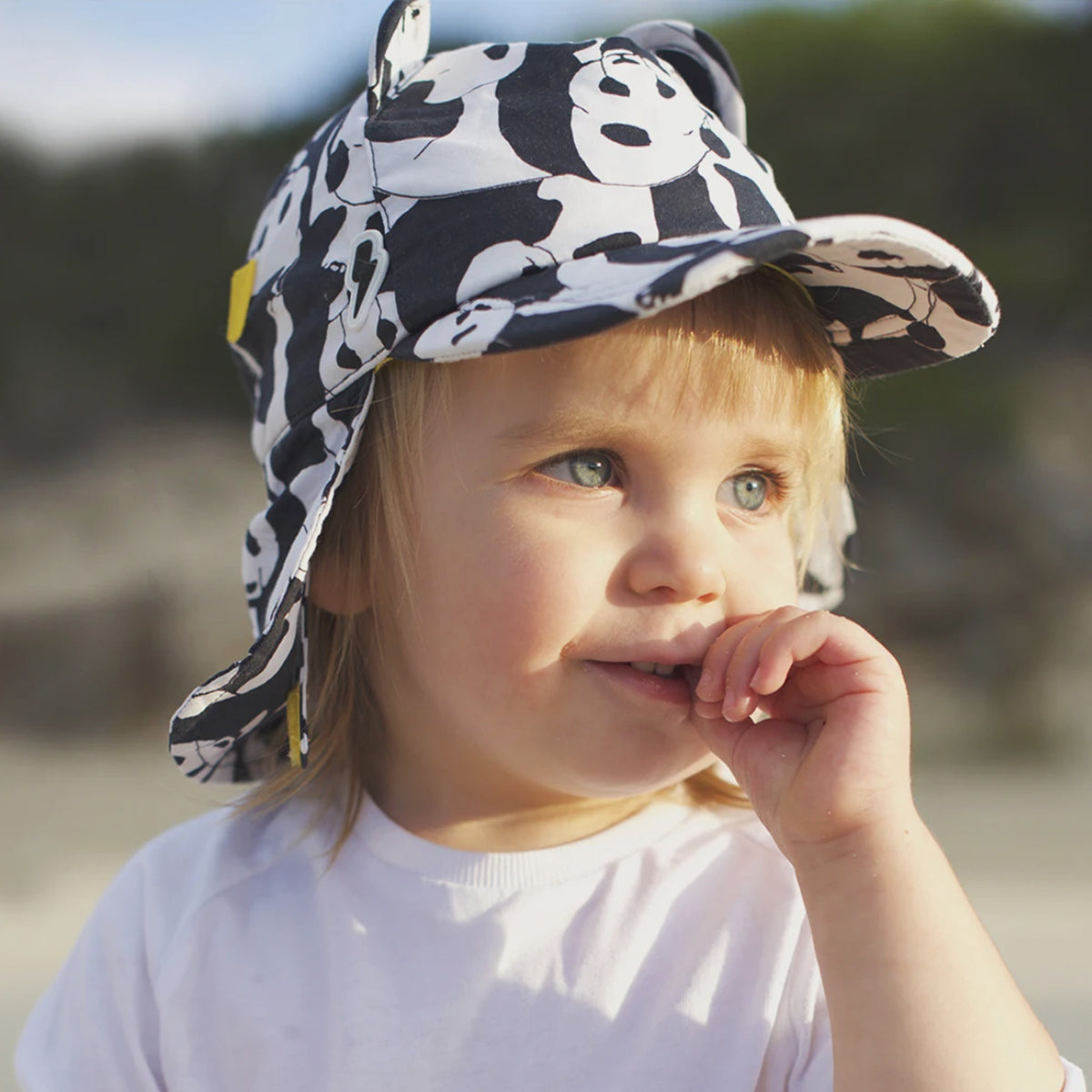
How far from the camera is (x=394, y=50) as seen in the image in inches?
65.7

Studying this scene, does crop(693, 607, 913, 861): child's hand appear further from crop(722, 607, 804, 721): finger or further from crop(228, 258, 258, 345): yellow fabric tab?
crop(228, 258, 258, 345): yellow fabric tab

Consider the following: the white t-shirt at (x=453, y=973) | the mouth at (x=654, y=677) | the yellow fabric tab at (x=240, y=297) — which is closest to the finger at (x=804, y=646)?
the mouth at (x=654, y=677)

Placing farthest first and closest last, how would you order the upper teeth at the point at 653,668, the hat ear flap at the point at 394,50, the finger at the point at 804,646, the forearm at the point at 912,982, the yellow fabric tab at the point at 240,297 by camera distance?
the yellow fabric tab at the point at 240,297
the hat ear flap at the point at 394,50
the upper teeth at the point at 653,668
the finger at the point at 804,646
the forearm at the point at 912,982

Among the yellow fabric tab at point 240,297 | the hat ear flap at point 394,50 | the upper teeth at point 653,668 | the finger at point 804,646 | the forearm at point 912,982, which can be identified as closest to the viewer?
the forearm at point 912,982

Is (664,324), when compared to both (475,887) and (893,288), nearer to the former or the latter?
(893,288)

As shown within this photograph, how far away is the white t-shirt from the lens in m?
1.56

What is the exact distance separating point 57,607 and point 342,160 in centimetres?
610

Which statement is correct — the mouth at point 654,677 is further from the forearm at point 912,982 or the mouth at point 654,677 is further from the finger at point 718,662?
the forearm at point 912,982

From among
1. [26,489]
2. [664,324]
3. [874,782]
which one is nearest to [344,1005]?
[874,782]

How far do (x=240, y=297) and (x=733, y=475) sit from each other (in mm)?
778

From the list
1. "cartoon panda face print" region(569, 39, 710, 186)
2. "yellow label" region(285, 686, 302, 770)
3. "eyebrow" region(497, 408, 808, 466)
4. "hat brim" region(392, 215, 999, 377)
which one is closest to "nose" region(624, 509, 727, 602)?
"eyebrow" region(497, 408, 808, 466)

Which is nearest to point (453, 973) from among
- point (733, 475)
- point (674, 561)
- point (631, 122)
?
point (674, 561)

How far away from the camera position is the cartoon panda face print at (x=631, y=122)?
4.89 ft

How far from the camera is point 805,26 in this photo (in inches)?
364
